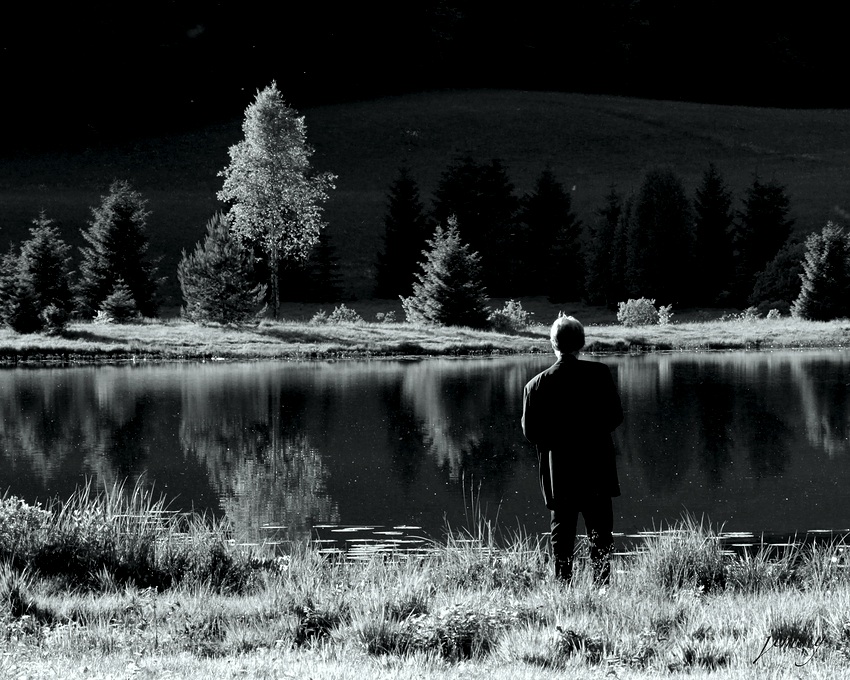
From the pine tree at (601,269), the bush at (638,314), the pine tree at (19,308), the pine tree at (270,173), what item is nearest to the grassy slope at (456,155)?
the pine tree at (601,269)

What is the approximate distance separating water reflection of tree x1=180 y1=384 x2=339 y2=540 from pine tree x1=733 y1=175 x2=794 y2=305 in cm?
4067

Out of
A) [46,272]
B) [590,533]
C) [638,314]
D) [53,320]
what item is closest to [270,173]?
[46,272]

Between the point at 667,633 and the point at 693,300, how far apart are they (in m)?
58.5

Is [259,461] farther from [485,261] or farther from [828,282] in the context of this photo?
[485,261]

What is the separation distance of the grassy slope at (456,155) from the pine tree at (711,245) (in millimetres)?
8340

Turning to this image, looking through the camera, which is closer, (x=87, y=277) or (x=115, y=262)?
(x=115, y=262)

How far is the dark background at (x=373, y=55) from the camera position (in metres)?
108

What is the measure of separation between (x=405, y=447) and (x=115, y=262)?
34741mm

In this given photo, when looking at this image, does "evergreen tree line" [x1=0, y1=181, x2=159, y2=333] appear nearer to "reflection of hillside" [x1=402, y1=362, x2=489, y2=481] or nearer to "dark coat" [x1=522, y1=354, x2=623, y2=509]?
"reflection of hillside" [x1=402, y1=362, x2=489, y2=481]

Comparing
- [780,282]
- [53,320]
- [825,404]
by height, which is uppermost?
[780,282]

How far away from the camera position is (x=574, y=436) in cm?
852

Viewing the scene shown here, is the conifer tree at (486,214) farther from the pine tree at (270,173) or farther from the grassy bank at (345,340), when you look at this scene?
the grassy bank at (345,340)

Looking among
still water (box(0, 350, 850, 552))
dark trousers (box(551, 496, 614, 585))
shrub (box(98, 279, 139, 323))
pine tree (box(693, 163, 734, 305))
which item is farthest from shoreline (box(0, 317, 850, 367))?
dark trousers (box(551, 496, 614, 585))

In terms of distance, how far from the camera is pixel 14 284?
144 ft
